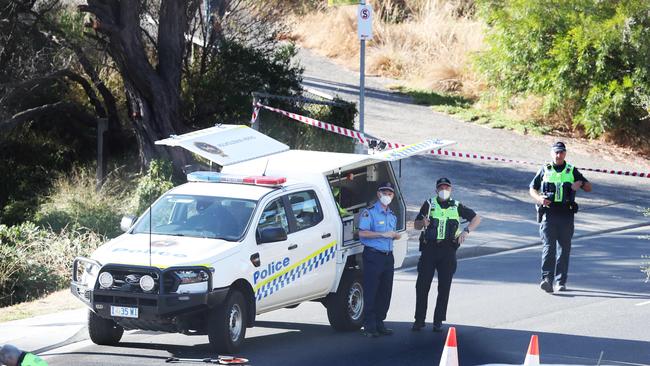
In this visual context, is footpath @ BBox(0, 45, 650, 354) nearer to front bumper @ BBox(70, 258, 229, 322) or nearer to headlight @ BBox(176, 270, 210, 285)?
front bumper @ BBox(70, 258, 229, 322)

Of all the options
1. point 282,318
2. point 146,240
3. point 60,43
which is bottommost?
point 282,318

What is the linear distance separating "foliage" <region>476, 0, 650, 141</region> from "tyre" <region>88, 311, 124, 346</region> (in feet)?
50.5

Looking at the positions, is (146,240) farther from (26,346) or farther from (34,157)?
(34,157)

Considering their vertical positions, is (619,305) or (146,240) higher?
(146,240)

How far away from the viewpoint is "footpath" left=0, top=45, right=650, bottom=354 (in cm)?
1756

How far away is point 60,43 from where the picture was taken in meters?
20.0

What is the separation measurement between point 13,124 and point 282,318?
9351 mm

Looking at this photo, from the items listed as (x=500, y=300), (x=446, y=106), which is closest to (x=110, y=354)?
(x=500, y=300)

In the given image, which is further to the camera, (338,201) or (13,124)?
(13,124)

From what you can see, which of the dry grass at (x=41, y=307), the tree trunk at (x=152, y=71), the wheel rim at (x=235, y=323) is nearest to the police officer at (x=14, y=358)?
the wheel rim at (x=235, y=323)

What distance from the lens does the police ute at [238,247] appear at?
34.0 ft

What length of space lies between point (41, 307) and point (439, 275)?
5136 mm

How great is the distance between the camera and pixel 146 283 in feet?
33.9

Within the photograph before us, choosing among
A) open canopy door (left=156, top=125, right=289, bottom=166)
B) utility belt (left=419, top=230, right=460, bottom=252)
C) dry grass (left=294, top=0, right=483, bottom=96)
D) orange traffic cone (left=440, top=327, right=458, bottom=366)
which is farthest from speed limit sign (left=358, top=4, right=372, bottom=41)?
dry grass (left=294, top=0, right=483, bottom=96)
